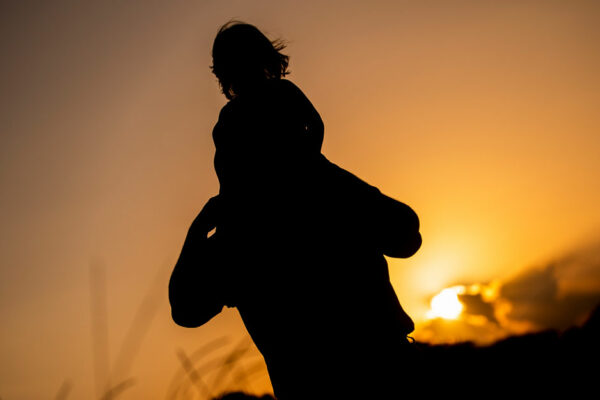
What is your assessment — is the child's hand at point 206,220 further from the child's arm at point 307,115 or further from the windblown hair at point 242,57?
the windblown hair at point 242,57

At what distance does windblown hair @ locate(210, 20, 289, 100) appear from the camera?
1420mm

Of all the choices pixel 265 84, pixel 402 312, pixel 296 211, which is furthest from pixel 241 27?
pixel 402 312

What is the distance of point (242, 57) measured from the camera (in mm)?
1435

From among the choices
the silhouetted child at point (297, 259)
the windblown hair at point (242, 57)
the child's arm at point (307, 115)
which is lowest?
the silhouetted child at point (297, 259)

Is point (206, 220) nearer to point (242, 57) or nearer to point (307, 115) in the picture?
point (307, 115)

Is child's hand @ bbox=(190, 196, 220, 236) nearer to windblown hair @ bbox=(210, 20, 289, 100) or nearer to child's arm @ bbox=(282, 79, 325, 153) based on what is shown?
child's arm @ bbox=(282, 79, 325, 153)

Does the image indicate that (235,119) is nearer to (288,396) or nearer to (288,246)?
(288,246)

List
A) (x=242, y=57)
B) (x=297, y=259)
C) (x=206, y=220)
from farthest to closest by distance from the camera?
(x=242, y=57)
(x=206, y=220)
(x=297, y=259)

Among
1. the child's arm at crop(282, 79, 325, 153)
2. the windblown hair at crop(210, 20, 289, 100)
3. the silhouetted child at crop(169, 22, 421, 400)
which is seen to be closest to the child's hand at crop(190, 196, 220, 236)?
the silhouetted child at crop(169, 22, 421, 400)

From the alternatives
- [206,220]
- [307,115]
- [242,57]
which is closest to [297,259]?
[206,220]

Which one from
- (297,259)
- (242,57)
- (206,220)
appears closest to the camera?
(297,259)

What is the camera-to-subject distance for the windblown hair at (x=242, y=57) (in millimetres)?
1420

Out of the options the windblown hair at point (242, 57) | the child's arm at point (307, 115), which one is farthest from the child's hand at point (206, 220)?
the windblown hair at point (242, 57)

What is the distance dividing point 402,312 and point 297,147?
0.60m
